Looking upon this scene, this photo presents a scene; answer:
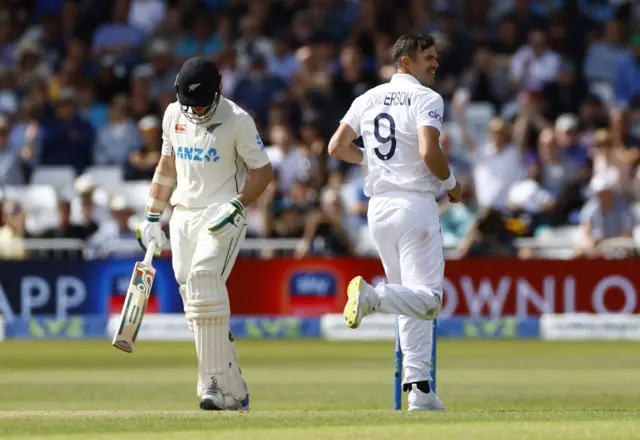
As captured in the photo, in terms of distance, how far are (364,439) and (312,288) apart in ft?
26.2

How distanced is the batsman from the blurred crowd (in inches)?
249

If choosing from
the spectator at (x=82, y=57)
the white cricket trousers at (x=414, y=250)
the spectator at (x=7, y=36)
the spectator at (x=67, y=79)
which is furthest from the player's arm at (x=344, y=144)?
the spectator at (x=7, y=36)

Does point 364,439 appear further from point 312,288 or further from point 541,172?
point 541,172

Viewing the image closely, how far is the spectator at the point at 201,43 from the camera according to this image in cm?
1612

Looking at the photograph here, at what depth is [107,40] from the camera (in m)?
16.5

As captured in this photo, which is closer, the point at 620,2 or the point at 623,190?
the point at 623,190

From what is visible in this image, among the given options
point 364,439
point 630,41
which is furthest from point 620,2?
point 364,439

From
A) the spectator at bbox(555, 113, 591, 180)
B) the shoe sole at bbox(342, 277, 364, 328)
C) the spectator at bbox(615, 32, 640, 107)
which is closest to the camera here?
the shoe sole at bbox(342, 277, 364, 328)

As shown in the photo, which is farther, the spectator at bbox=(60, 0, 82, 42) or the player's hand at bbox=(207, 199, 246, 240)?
the spectator at bbox=(60, 0, 82, 42)

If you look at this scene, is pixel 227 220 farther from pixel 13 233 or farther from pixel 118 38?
pixel 118 38

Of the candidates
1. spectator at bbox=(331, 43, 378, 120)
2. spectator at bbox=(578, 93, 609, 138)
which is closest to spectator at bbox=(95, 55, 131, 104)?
spectator at bbox=(331, 43, 378, 120)

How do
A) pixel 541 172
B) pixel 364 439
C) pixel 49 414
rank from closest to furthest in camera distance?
pixel 364 439
pixel 49 414
pixel 541 172

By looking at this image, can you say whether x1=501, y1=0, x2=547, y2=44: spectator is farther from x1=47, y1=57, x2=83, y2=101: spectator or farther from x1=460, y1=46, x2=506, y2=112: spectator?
x1=47, y1=57, x2=83, y2=101: spectator

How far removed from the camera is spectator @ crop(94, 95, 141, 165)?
15000mm
